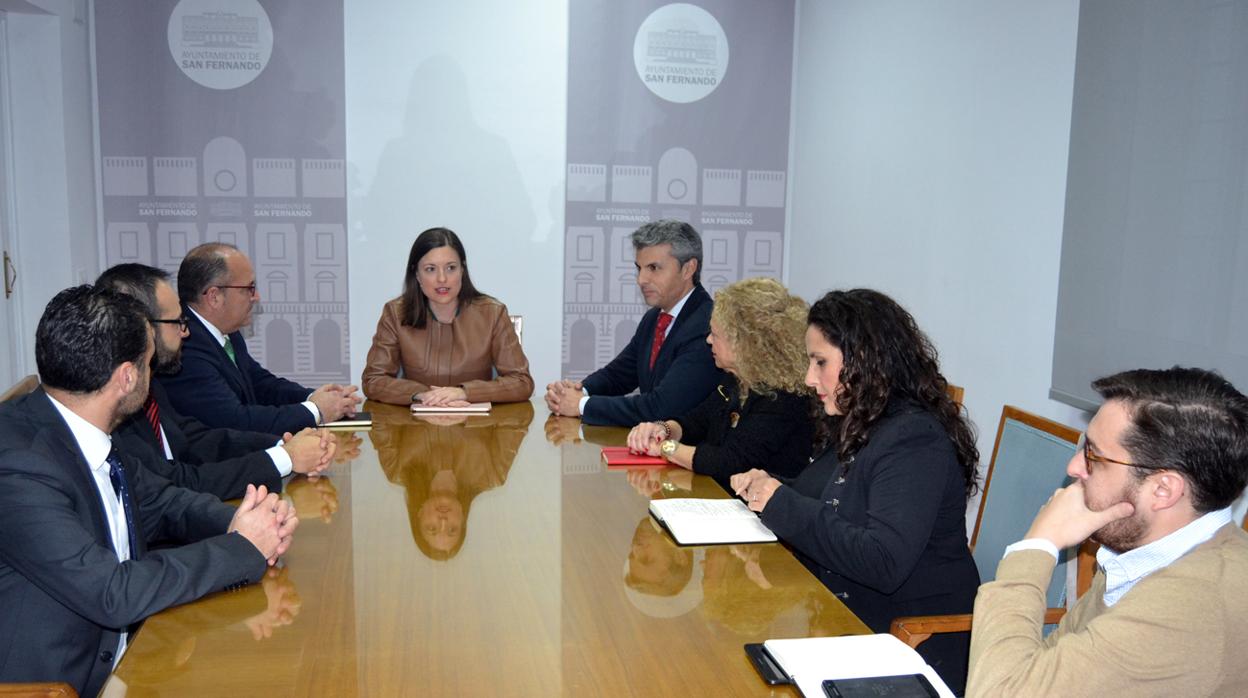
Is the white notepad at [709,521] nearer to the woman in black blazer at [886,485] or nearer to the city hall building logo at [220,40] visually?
the woman in black blazer at [886,485]

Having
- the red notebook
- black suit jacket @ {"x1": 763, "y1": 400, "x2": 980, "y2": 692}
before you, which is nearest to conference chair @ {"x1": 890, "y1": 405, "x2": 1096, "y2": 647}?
black suit jacket @ {"x1": 763, "y1": 400, "x2": 980, "y2": 692}

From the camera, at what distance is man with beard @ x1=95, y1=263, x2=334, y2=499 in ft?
8.48

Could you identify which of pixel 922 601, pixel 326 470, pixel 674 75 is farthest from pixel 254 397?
pixel 674 75

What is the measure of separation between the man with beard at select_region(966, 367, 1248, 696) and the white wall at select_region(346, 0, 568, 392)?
430 centimetres

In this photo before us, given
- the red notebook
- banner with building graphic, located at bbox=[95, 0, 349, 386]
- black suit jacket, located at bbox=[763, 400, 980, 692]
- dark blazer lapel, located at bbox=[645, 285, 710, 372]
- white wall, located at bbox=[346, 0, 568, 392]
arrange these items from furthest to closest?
1. white wall, located at bbox=[346, 0, 568, 392]
2. banner with building graphic, located at bbox=[95, 0, 349, 386]
3. dark blazer lapel, located at bbox=[645, 285, 710, 372]
4. the red notebook
5. black suit jacket, located at bbox=[763, 400, 980, 692]

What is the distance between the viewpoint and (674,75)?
5.61m

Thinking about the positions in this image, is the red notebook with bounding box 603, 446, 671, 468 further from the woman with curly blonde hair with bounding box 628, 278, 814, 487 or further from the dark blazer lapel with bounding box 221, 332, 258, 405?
the dark blazer lapel with bounding box 221, 332, 258, 405

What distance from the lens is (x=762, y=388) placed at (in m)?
2.83

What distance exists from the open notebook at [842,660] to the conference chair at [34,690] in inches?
44.8

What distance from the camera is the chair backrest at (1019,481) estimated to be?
2336mm

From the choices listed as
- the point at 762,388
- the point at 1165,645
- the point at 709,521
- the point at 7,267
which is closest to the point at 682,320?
the point at 762,388

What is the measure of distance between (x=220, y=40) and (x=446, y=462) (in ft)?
11.3

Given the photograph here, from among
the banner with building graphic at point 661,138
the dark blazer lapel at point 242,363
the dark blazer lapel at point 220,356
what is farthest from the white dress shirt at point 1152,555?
the banner with building graphic at point 661,138

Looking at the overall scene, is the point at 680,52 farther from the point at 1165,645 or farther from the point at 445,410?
the point at 1165,645
